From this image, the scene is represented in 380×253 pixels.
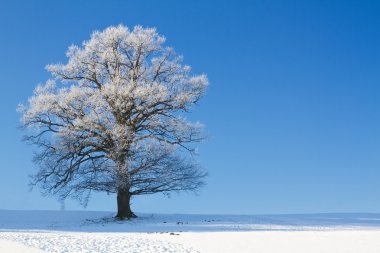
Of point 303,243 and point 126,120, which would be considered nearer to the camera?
point 303,243

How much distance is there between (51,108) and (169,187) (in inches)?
270

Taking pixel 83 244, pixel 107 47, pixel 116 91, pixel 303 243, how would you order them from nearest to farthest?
pixel 83 244 → pixel 303 243 → pixel 116 91 → pixel 107 47

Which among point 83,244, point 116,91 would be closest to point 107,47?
point 116,91

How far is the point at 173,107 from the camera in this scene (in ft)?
82.7

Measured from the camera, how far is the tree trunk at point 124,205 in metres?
24.1

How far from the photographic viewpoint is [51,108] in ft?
80.9

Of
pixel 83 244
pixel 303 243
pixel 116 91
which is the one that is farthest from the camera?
pixel 116 91

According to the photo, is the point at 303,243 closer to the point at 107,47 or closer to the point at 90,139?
the point at 90,139

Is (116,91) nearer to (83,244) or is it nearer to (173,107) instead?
(173,107)

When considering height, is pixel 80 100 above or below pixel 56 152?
above

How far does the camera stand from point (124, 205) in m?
24.2

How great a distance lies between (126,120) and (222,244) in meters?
13.6

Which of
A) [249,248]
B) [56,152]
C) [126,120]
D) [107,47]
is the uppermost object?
[107,47]

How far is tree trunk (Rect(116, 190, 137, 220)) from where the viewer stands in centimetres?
2409
